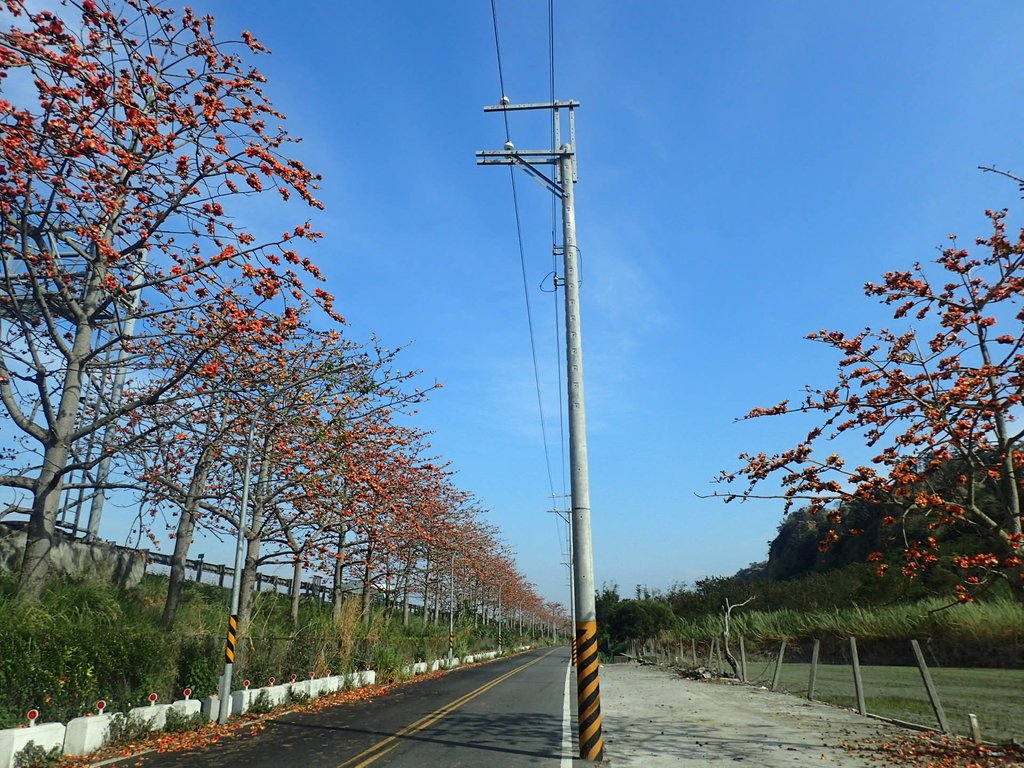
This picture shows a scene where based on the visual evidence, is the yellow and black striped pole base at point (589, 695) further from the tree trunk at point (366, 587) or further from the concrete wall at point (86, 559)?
the tree trunk at point (366, 587)

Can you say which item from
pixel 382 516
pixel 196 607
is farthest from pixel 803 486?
pixel 382 516

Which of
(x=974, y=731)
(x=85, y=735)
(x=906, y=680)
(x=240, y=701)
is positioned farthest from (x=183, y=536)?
(x=906, y=680)

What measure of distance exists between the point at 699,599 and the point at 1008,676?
43155 mm

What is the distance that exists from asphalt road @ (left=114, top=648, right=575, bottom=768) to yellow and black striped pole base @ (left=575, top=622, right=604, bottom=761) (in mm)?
415

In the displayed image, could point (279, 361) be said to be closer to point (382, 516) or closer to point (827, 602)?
point (382, 516)

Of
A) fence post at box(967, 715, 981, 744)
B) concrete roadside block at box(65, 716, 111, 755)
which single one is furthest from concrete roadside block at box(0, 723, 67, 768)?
fence post at box(967, 715, 981, 744)

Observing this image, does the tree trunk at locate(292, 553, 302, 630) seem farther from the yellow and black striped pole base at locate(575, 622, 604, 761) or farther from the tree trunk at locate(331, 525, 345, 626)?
the yellow and black striped pole base at locate(575, 622, 604, 761)

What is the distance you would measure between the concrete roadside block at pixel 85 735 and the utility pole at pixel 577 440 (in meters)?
7.47

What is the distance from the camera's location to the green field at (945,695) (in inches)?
517

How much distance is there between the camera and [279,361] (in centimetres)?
1155

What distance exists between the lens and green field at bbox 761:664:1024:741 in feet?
43.1

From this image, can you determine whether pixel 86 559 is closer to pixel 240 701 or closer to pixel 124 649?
pixel 240 701

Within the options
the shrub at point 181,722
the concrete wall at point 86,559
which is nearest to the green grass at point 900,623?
the shrub at point 181,722

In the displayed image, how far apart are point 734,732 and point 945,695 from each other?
713cm
